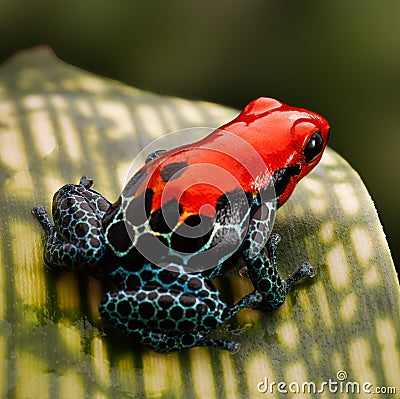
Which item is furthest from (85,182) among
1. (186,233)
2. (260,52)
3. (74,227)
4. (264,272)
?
(260,52)

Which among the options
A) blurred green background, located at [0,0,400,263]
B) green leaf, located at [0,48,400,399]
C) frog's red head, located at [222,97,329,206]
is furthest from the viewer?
blurred green background, located at [0,0,400,263]

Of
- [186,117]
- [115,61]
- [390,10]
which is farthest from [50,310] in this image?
[390,10]

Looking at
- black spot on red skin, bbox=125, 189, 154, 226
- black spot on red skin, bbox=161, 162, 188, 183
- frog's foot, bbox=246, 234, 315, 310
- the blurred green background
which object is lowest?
frog's foot, bbox=246, 234, 315, 310

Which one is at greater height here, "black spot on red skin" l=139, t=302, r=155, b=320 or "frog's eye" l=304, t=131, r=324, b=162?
"frog's eye" l=304, t=131, r=324, b=162

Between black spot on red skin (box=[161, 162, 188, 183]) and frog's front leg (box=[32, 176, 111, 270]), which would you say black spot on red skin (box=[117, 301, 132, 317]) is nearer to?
frog's front leg (box=[32, 176, 111, 270])

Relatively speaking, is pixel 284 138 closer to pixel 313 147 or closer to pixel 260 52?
pixel 313 147

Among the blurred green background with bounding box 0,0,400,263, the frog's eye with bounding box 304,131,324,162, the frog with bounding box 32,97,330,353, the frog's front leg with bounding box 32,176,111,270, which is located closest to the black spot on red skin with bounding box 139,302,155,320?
the frog with bounding box 32,97,330,353
